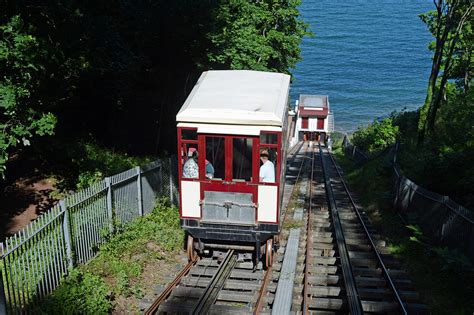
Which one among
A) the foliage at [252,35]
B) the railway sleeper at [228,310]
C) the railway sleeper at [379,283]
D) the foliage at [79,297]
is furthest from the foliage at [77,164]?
the railway sleeper at [379,283]

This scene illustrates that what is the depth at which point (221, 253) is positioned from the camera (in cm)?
1143

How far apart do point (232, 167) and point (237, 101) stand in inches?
58.0

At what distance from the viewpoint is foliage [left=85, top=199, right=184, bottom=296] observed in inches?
392

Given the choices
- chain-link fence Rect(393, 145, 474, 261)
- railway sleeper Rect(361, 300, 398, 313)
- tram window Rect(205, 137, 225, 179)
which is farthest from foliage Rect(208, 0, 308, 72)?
railway sleeper Rect(361, 300, 398, 313)

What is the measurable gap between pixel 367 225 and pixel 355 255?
299 centimetres

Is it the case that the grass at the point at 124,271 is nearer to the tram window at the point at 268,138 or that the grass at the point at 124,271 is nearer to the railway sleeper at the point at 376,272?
the tram window at the point at 268,138

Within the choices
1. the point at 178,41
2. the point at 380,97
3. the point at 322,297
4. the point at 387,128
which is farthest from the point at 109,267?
the point at 380,97

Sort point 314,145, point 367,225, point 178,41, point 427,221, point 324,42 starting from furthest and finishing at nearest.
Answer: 1. point 324,42
2. point 314,145
3. point 178,41
4. point 367,225
5. point 427,221

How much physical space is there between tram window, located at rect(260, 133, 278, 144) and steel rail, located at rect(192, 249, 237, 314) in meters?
2.89

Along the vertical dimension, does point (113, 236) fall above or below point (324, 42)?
below

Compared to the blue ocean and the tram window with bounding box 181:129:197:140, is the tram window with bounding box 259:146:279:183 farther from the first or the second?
the blue ocean

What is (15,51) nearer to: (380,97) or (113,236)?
(113,236)

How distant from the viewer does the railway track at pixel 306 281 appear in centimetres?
898

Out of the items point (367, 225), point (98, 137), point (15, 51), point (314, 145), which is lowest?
point (314, 145)
